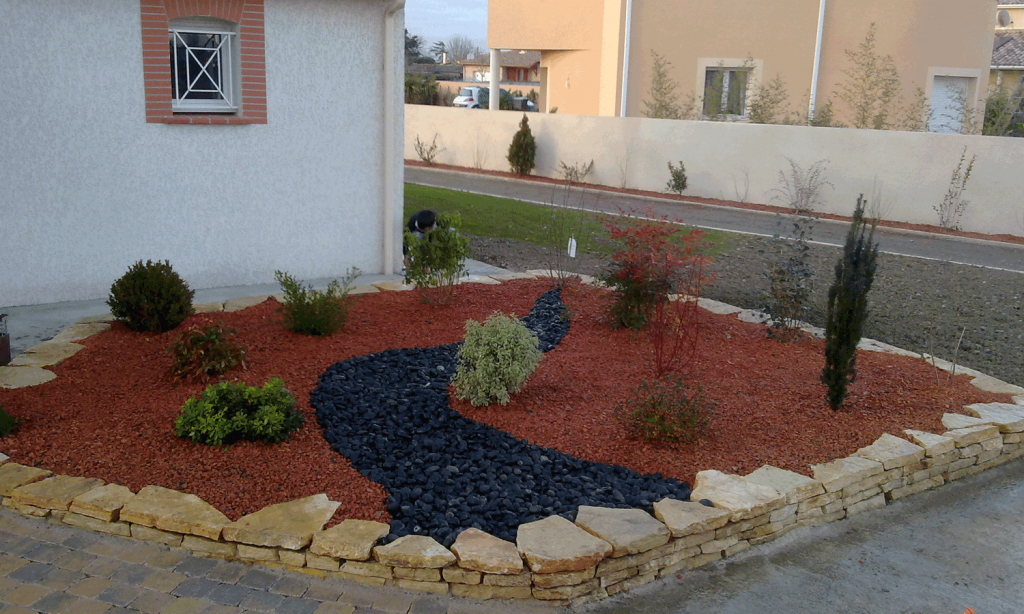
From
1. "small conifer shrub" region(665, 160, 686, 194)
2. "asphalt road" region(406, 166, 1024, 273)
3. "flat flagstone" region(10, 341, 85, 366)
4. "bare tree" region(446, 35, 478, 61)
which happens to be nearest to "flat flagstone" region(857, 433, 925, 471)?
"asphalt road" region(406, 166, 1024, 273)

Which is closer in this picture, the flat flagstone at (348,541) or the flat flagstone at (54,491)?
the flat flagstone at (348,541)

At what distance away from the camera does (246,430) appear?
15.3ft

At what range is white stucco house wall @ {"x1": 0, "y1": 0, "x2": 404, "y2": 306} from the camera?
7211mm

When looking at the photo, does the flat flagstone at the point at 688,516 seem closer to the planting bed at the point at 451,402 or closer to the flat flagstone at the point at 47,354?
the planting bed at the point at 451,402

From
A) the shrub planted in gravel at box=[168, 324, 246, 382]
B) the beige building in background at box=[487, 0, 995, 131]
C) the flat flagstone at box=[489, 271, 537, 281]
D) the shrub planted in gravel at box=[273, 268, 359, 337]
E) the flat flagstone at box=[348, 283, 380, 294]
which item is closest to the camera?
the shrub planted in gravel at box=[168, 324, 246, 382]

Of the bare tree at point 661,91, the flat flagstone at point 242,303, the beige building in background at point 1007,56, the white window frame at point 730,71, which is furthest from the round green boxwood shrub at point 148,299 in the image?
the beige building in background at point 1007,56

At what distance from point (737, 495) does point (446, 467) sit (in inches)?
60.2

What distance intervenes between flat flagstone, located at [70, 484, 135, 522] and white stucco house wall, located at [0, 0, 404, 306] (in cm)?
422

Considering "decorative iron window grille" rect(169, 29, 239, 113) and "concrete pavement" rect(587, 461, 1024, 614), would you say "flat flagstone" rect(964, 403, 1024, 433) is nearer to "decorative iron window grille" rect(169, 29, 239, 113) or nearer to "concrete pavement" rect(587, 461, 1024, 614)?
"concrete pavement" rect(587, 461, 1024, 614)

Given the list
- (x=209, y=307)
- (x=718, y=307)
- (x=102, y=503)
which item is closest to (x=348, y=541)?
(x=102, y=503)

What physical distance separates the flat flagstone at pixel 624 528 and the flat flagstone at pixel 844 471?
115cm

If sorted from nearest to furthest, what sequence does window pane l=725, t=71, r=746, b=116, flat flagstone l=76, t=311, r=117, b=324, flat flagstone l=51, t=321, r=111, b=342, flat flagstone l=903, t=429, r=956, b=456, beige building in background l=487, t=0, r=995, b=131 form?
flat flagstone l=903, t=429, r=956, b=456
flat flagstone l=51, t=321, r=111, b=342
flat flagstone l=76, t=311, r=117, b=324
beige building in background l=487, t=0, r=995, b=131
window pane l=725, t=71, r=746, b=116

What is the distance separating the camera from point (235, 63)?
26.4ft

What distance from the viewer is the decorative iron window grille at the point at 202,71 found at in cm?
785
